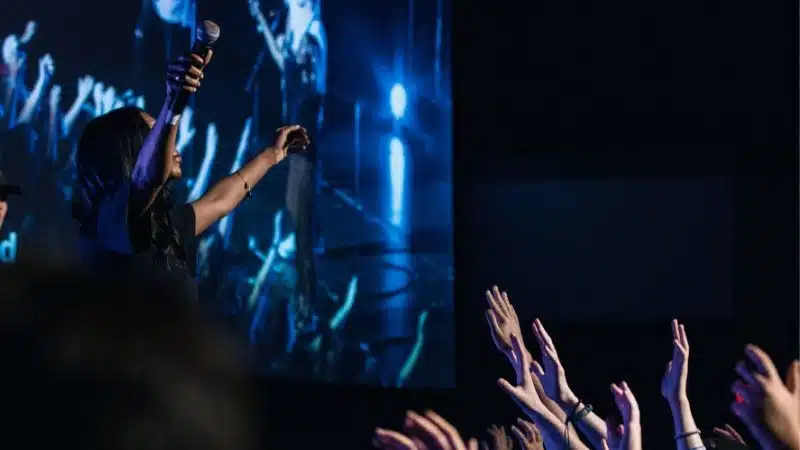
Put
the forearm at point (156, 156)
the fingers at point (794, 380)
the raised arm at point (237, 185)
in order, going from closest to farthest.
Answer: the fingers at point (794, 380) < the forearm at point (156, 156) < the raised arm at point (237, 185)

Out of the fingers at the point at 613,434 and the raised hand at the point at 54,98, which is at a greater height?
the raised hand at the point at 54,98

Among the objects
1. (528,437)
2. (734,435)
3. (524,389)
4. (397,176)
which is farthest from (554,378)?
(397,176)

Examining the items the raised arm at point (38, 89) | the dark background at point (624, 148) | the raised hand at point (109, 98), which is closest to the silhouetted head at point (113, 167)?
the dark background at point (624, 148)

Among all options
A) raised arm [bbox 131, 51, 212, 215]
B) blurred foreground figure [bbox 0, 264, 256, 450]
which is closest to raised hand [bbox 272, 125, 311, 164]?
raised arm [bbox 131, 51, 212, 215]

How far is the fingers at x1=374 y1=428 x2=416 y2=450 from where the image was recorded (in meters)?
0.78

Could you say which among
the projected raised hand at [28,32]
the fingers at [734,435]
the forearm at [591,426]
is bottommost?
the fingers at [734,435]

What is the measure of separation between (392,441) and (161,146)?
114 centimetres

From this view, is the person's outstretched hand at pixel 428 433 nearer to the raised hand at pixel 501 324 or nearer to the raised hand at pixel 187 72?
the raised hand at pixel 187 72

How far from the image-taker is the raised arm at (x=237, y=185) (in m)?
2.19

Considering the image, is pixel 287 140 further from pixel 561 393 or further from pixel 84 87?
pixel 84 87

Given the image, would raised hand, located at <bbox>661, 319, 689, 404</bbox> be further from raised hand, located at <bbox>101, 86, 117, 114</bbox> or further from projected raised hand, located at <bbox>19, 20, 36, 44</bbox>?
projected raised hand, located at <bbox>19, 20, 36, 44</bbox>

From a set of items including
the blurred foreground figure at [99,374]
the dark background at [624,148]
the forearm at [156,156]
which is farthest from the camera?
the dark background at [624,148]

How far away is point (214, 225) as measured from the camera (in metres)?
3.99

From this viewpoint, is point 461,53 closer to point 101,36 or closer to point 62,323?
point 101,36
